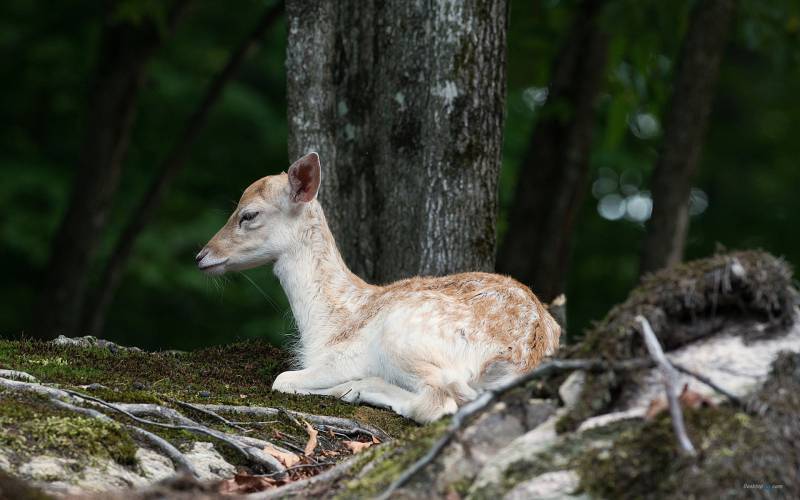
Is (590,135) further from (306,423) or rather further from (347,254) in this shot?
(306,423)

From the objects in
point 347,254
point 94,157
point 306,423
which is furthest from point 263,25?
point 306,423

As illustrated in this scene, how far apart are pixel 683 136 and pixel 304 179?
454cm

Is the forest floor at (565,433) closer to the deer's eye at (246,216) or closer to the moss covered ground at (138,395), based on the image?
the moss covered ground at (138,395)

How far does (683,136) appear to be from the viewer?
36.6 feet

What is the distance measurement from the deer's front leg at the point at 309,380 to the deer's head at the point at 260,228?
4.05 feet

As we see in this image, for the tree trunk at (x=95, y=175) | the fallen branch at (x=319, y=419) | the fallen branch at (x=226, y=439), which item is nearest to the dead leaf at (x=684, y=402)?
the fallen branch at (x=226, y=439)

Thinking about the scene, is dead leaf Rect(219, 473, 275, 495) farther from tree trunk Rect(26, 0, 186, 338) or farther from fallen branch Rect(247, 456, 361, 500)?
tree trunk Rect(26, 0, 186, 338)

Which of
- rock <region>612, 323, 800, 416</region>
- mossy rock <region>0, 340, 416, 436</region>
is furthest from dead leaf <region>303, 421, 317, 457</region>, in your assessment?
rock <region>612, 323, 800, 416</region>

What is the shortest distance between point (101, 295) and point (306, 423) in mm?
8690

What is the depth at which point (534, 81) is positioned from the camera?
48.8 feet

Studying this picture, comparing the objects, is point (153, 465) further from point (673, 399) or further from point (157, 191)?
point (157, 191)

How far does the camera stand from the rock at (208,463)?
5.00 meters

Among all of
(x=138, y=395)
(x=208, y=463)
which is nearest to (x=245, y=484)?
(x=208, y=463)

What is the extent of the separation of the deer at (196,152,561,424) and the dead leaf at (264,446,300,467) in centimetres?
135
